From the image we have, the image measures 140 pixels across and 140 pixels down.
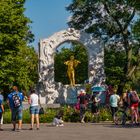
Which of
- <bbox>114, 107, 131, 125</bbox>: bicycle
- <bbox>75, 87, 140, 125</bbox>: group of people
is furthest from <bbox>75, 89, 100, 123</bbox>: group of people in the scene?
→ <bbox>114, 107, 131, 125</bbox>: bicycle

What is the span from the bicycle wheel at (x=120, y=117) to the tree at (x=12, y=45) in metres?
17.9

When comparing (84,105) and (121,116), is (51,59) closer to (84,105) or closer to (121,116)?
(84,105)

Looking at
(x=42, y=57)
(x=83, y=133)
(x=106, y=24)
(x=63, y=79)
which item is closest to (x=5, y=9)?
(x=42, y=57)

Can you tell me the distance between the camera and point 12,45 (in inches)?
1779

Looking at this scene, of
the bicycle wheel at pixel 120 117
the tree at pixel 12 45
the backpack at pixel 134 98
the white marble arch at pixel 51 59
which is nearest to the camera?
the backpack at pixel 134 98

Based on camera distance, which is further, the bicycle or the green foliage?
the green foliage

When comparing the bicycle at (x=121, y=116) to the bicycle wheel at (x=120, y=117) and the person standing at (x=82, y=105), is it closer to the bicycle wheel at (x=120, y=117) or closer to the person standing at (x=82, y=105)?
the bicycle wheel at (x=120, y=117)

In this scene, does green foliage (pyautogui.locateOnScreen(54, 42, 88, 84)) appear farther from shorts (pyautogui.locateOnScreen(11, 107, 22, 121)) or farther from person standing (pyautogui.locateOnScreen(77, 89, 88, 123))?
shorts (pyautogui.locateOnScreen(11, 107, 22, 121))

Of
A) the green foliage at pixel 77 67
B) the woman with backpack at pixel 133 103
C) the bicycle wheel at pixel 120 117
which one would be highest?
the green foliage at pixel 77 67

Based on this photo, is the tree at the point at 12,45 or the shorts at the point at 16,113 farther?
the tree at the point at 12,45

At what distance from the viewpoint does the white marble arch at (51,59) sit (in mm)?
41906

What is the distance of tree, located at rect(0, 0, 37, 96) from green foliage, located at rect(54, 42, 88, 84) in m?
29.4

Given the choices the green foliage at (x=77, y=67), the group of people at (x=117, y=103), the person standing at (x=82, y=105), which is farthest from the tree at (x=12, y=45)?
the green foliage at (x=77, y=67)

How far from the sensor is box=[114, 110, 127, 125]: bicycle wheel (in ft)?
85.7
